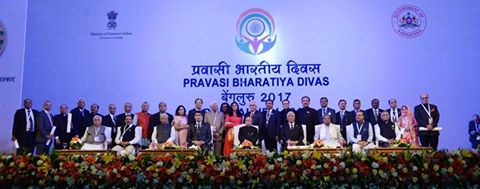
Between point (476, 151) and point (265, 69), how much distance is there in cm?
516

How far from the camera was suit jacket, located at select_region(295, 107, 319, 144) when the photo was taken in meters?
8.80

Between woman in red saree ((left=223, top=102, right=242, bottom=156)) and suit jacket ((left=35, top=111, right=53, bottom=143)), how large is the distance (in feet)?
10.4

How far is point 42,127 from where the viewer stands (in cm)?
893

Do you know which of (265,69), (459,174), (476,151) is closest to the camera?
(459,174)

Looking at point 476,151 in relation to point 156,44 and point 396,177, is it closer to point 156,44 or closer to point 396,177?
point 396,177

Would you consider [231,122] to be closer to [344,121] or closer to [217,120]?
[217,120]

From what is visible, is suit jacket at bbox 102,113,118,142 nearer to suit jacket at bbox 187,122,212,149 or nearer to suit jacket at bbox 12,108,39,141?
suit jacket at bbox 12,108,39,141

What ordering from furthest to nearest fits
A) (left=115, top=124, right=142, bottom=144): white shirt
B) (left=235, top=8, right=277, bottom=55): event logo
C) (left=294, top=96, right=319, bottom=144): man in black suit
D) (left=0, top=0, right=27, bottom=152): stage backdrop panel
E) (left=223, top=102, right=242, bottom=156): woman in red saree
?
1. (left=235, top=8, right=277, bottom=55): event logo
2. (left=0, top=0, right=27, bottom=152): stage backdrop panel
3. (left=294, top=96, right=319, bottom=144): man in black suit
4. (left=223, top=102, right=242, bottom=156): woman in red saree
5. (left=115, top=124, right=142, bottom=144): white shirt

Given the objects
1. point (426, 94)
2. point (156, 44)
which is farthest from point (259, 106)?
point (426, 94)

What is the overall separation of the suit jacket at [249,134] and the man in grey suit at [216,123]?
386 mm

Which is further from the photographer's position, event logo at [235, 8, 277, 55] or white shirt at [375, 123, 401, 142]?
event logo at [235, 8, 277, 55]

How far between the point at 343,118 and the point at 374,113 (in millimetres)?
574

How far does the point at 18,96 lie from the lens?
9398mm

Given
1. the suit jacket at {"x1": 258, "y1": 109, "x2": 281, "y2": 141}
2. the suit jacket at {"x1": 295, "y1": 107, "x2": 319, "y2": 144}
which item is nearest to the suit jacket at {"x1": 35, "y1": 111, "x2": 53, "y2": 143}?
the suit jacket at {"x1": 258, "y1": 109, "x2": 281, "y2": 141}
